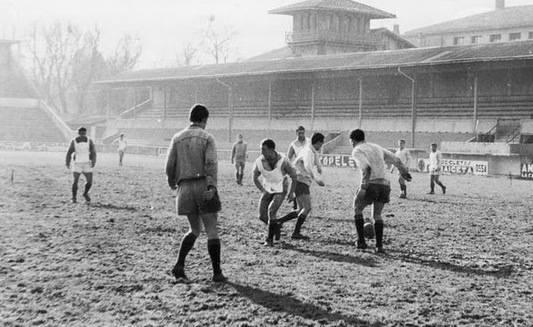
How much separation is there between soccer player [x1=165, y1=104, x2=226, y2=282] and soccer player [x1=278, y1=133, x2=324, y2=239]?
3.34 metres

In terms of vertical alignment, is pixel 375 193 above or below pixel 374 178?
below

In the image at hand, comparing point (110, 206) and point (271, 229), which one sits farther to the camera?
point (110, 206)

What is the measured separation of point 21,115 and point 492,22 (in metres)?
42.6

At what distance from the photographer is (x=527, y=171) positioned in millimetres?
29406

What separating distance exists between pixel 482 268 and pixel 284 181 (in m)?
3.10

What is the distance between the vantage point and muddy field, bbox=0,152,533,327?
20.3 ft

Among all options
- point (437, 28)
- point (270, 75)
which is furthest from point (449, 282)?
point (437, 28)

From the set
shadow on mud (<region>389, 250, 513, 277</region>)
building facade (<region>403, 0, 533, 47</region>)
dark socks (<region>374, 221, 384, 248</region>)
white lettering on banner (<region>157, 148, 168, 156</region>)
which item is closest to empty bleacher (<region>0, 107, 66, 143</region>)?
white lettering on banner (<region>157, 148, 168, 156</region>)

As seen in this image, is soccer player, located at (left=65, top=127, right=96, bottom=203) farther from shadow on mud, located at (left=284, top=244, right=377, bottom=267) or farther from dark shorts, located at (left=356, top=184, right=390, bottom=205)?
Answer: dark shorts, located at (left=356, top=184, right=390, bottom=205)

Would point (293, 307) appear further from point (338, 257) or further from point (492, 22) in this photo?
point (492, 22)

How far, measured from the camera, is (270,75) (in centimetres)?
4275

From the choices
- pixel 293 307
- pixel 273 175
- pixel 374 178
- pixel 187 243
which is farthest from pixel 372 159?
pixel 293 307

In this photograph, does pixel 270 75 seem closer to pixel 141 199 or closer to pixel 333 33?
pixel 333 33

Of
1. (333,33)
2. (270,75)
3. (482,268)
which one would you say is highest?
(333,33)
